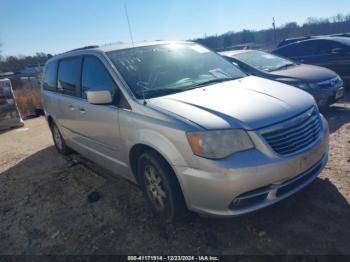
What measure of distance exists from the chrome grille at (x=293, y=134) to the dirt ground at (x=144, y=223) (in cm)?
73

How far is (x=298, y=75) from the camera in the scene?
648cm

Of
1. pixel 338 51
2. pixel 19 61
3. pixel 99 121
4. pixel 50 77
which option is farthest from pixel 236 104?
pixel 19 61

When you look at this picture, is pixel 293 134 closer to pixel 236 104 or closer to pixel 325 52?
pixel 236 104

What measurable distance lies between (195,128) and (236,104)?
0.53 m

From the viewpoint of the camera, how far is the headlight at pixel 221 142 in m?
2.67

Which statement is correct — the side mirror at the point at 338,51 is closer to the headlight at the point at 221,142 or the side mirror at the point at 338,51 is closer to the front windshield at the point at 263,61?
the front windshield at the point at 263,61

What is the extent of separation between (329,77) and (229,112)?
4.64 m

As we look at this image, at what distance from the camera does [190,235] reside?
311 centimetres

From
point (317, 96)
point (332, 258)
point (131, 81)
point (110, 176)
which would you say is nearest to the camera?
point (332, 258)

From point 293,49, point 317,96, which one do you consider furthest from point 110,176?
point 293,49

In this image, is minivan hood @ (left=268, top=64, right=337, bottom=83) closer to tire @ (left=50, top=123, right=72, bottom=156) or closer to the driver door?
the driver door

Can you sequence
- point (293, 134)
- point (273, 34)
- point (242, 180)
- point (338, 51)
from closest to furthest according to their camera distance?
point (242, 180)
point (293, 134)
point (338, 51)
point (273, 34)

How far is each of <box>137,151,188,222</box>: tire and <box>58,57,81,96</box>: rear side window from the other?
6.01 feet

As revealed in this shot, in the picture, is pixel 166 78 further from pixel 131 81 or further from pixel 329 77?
pixel 329 77
